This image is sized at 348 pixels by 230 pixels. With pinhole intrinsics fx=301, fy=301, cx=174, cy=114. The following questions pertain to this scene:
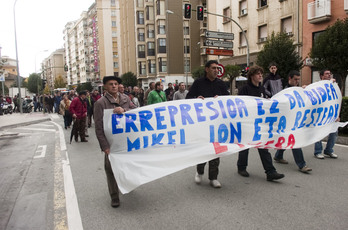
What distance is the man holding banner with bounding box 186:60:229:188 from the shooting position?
15.1 ft

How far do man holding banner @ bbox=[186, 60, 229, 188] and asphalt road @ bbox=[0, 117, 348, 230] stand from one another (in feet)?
0.70

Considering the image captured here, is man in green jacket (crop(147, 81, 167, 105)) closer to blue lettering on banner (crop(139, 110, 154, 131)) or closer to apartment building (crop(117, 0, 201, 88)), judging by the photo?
blue lettering on banner (crop(139, 110, 154, 131))

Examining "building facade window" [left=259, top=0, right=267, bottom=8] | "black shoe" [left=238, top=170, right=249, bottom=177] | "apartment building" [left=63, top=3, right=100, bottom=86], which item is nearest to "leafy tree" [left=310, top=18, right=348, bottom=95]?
"building facade window" [left=259, top=0, right=267, bottom=8]

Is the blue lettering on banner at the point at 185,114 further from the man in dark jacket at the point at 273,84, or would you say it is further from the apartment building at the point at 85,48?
the apartment building at the point at 85,48

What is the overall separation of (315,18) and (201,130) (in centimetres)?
2073

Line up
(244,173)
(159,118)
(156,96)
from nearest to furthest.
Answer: (159,118) < (244,173) < (156,96)

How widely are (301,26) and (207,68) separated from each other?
2157 centimetres

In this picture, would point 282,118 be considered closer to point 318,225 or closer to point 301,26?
point 318,225

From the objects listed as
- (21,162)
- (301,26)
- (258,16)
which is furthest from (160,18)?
(21,162)

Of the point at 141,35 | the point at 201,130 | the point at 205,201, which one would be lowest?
the point at 205,201

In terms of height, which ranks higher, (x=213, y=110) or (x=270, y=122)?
(x=213, y=110)

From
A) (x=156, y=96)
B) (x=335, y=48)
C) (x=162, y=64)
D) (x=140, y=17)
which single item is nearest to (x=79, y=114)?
(x=156, y=96)

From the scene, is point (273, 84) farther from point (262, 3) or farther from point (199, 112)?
point (262, 3)

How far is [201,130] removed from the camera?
433 cm
